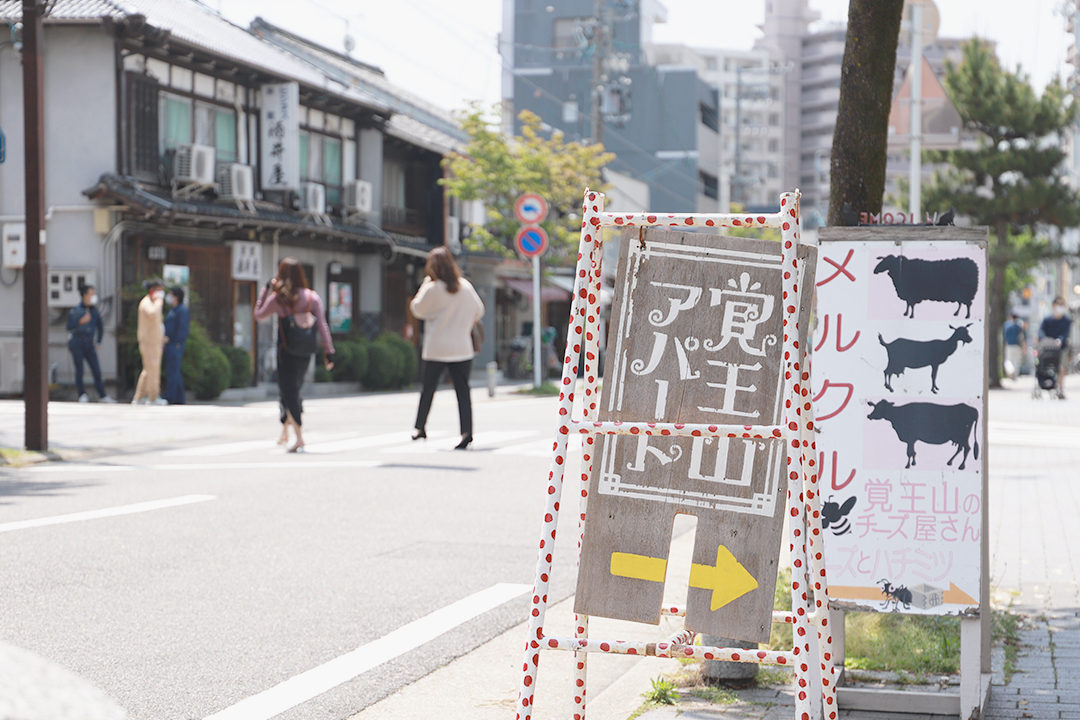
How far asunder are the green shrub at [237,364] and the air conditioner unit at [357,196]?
7.43m

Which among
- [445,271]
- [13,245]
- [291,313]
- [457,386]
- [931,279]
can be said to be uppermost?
[13,245]

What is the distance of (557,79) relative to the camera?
66062mm

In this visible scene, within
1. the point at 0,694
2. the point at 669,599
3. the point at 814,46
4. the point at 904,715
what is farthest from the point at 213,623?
the point at 814,46

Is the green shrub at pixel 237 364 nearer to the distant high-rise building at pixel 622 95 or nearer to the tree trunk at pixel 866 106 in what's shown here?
the tree trunk at pixel 866 106

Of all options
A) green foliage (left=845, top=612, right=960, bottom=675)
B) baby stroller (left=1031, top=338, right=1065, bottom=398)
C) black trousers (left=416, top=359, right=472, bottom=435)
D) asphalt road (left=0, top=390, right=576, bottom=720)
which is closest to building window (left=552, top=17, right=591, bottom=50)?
baby stroller (left=1031, top=338, right=1065, bottom=398)

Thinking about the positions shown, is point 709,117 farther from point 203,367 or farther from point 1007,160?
point 203,367

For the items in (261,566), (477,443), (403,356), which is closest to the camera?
(261,566)

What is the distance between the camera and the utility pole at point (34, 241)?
11297 millimetres

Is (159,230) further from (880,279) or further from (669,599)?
(880,279)

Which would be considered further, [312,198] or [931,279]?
[312,198]

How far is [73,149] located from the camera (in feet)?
73.6

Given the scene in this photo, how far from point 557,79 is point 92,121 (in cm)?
4571

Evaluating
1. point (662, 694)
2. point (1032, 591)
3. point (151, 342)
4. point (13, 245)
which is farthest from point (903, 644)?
point (13, 245)

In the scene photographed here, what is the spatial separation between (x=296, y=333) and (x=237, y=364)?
1121 cm
